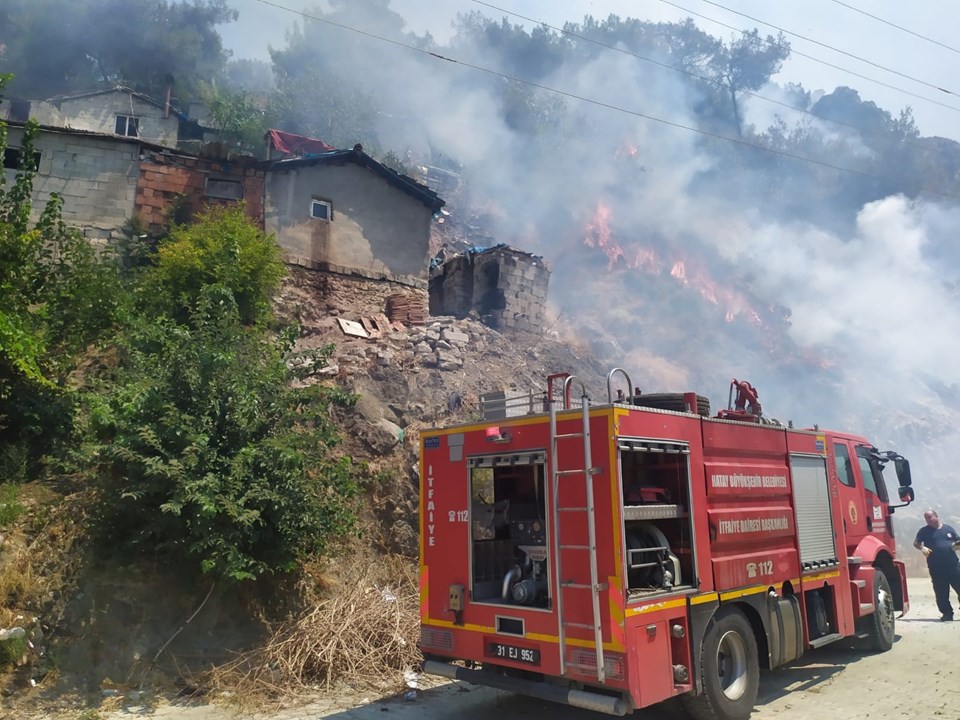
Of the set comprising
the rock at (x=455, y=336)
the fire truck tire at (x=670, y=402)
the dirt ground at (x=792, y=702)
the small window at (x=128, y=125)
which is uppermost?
the small window at (x=128, y=125)

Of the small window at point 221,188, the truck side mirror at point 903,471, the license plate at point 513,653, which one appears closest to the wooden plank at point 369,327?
the small window at point 221,188

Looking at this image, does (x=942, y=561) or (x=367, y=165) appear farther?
(x=367, y=165)

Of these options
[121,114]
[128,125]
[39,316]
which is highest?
[121,114]

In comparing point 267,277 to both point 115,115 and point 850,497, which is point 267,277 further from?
point 115,115

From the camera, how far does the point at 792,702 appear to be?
6.51 meters

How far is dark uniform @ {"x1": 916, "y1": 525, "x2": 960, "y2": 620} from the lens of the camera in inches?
407

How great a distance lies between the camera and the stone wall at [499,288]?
853 inches

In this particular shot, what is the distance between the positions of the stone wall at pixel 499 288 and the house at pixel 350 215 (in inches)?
125

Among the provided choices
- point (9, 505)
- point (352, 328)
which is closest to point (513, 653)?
point (9, 505)

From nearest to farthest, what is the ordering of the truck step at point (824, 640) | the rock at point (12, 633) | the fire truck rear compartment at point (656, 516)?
the fire truck rear compartment at point (656, 516) → the rock at point (12, 633) → the truck step at point (824, 640)

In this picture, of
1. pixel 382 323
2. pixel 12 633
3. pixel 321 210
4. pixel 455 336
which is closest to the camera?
pixel 12 633

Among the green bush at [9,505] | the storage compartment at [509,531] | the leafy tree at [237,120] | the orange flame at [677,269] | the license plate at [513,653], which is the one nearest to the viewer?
the license plate at [513,653]

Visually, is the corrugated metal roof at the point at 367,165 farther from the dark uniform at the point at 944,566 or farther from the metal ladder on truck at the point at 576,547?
the metal ladder on truck at the point at 576,547

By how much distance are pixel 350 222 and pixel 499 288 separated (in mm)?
5734
